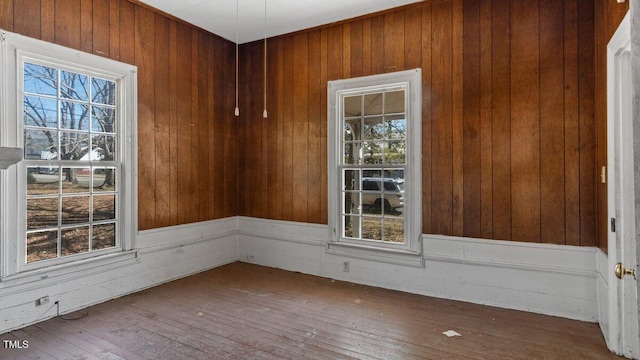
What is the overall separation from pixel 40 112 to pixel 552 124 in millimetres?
4724

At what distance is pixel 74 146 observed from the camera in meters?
3.47

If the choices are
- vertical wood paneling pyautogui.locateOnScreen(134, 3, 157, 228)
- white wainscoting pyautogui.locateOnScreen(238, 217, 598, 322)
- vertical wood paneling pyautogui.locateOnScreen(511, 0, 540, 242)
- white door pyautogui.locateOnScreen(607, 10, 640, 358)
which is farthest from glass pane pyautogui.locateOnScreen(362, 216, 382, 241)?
vertical wood paneling pyautogui.locateOnScreen(134, 3, 157, 228)

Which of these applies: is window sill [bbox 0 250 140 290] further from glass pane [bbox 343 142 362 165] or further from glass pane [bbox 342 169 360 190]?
glass pane [bbox 343 142 362 165]

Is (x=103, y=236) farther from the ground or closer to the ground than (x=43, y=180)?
closer to the ground

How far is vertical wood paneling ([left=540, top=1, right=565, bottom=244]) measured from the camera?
3277 mm

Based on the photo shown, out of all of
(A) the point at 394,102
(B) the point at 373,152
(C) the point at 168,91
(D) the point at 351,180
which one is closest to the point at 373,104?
(A) the point at 394,102

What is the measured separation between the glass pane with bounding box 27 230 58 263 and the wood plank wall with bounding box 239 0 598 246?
2716mm

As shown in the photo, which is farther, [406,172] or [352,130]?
[352,130]

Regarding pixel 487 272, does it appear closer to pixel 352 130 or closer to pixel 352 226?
pixel 352 226

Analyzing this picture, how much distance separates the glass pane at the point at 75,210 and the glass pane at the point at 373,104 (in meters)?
3.19

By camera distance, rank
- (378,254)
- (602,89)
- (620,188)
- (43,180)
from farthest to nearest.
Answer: (378,254) < (43,180) < (602,89) < (620,188)

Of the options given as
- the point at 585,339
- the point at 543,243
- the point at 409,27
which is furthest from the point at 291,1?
the point at 585,339

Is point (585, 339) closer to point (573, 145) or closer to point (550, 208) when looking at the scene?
point (550, 208)

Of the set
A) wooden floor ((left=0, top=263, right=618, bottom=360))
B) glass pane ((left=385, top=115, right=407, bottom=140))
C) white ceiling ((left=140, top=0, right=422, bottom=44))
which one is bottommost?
wooden floor ((left=0, top=263, right=618, bottom=360))
